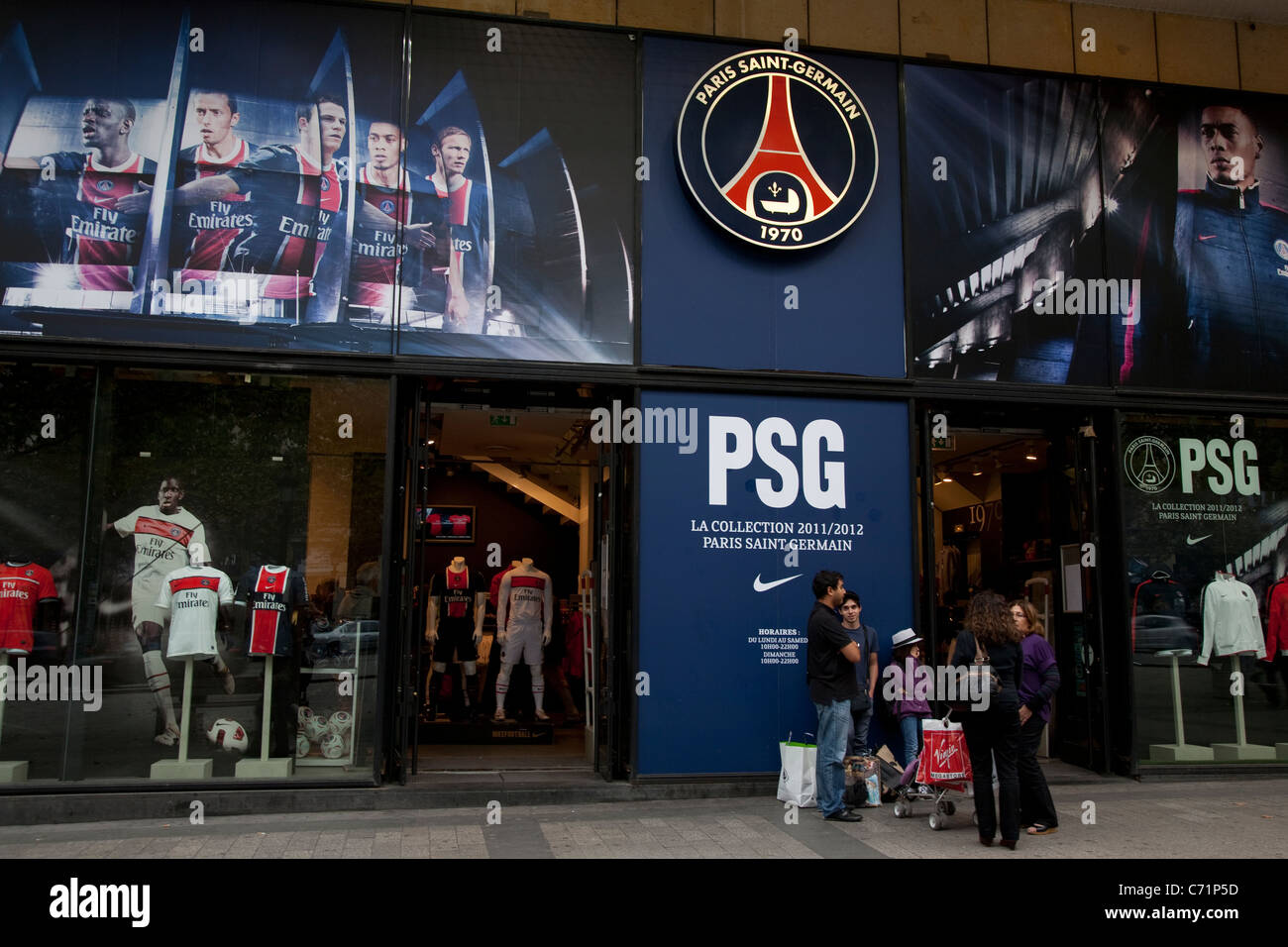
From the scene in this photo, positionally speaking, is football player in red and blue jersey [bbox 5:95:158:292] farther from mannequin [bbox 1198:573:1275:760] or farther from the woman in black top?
mannequin [bbox 1198:573:1275:760]

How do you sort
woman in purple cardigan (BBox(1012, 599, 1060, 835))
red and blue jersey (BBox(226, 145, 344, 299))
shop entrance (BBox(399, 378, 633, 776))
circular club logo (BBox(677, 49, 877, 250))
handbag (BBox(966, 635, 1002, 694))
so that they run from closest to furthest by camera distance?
1. handbag (BBox(966, 635, 1002, 694))
2. woman in purple cardigan (BBox(1012, 599, 1060, 835))
3. red and blue jersey (BBox(226, 145, 344, 299))
4. shop entrance (BBox(399, 378, 633, 776))
5. circular club logo (BBox(677, 49, 877, 250))

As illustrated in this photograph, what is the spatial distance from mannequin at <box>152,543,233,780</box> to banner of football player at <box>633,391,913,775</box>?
3.38 m

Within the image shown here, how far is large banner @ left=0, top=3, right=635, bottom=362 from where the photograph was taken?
842 cm

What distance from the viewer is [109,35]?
8648mm

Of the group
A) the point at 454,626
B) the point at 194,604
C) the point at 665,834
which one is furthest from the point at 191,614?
the point at 665,834

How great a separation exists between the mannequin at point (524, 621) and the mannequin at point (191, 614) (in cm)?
372

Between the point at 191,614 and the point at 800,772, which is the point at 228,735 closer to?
the point at 191,614

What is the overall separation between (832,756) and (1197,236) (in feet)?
21.2

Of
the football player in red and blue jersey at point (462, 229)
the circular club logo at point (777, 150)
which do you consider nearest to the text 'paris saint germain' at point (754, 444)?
the football player in red and blue jersey at point (462, 229)

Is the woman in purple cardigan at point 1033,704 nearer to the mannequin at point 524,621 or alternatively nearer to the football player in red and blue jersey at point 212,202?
the mannequin at point 524,621

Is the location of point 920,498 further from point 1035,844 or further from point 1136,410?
point 1035,844

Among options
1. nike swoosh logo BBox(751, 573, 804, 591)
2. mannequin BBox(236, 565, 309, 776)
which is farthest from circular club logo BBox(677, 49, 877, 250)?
mannequin BBox(236, 565, 309, 776)

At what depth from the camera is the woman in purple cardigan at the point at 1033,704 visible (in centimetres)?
709

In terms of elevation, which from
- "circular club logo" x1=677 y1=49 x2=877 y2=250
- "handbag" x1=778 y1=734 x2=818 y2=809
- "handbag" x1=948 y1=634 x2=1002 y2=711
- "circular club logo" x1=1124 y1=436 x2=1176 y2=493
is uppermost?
"circular club logo" x1=677 y1=49 x2=877 y2=250
